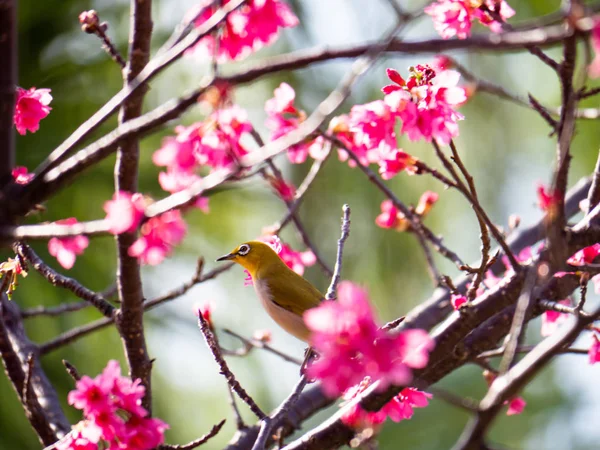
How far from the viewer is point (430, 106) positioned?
1.66 metres

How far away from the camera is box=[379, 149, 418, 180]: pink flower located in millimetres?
1999

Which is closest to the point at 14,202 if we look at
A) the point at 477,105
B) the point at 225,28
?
the point at 225,28

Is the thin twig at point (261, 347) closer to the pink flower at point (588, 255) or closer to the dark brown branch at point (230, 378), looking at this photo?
the dark brown branch at point (230, 378)

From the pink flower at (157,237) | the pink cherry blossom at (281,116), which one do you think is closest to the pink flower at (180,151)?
the pink flower at (157,237)

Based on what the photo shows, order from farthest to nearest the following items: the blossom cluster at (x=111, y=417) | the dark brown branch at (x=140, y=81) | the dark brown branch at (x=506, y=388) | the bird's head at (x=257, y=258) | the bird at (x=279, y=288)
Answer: the bird's head at (x=257, y=258) → the bird at (x=279, y=288) → the blossom cluster at (x=111, y=417) → the dark brown branch at (x=140, y=81) → the dark brown branch at (x=506, y=388)

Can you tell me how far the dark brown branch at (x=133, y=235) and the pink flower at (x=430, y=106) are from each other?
55 cm

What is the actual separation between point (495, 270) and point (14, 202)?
2.04m

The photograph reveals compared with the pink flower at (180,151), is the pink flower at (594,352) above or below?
below

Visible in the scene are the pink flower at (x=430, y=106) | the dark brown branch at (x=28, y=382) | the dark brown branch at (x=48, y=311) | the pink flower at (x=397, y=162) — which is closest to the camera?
the pink flower at (x=430, y=106)

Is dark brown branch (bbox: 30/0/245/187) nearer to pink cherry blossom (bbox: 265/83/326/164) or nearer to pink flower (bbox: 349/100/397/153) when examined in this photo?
pink flower (bbox: 349/100/397/153)

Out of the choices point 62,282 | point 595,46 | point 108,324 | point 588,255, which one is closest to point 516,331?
point 595,46

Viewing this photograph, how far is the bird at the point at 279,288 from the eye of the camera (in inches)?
105

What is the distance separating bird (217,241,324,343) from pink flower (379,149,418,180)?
2.54ft

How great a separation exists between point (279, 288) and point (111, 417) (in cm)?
142
